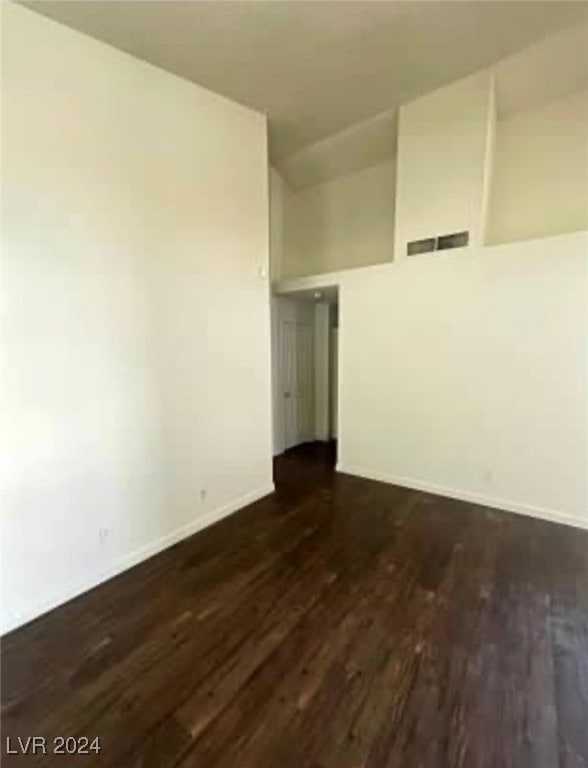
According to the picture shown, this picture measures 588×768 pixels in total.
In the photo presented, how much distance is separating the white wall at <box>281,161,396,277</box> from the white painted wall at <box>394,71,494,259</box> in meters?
1.09

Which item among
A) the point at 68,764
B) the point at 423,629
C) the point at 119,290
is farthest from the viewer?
the point at 119,290

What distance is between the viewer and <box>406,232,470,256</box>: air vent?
426 centimetres

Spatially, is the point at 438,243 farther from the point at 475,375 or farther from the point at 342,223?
the point at 342,223

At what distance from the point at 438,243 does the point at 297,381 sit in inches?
120

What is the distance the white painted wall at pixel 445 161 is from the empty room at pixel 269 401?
0.10 feet

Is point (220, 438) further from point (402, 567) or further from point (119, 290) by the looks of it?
point (402, 567)

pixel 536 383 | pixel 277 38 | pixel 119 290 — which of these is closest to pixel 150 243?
pixel 119 290

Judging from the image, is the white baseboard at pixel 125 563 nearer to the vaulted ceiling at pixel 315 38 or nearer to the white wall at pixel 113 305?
the white wall at pixel 113 305

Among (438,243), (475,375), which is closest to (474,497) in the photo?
(475,375)

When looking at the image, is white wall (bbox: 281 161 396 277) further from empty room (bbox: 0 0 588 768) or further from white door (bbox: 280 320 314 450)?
white door (bbox: 280 320 314 450)

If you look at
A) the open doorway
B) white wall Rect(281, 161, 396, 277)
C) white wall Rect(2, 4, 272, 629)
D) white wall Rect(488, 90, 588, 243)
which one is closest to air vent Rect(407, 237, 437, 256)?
white wall Rect(488, 90, 588, 243)

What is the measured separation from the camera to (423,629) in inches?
96.6

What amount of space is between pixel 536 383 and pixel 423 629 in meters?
2.53

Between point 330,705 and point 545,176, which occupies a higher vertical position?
point 545,176
